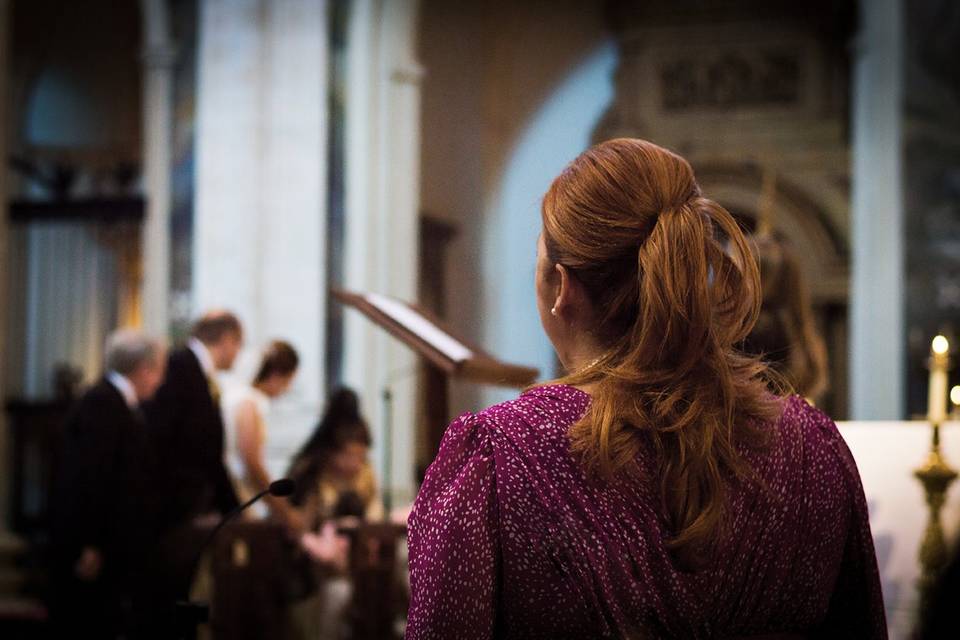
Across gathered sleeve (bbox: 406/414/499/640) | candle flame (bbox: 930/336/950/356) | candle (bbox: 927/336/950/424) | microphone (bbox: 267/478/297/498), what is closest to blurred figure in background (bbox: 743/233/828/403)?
candle (bbox: 927/336/950/424)

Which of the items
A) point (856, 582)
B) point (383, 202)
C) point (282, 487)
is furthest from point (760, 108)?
point (856, 582)

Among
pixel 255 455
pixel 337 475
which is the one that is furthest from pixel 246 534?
pixel 337 475

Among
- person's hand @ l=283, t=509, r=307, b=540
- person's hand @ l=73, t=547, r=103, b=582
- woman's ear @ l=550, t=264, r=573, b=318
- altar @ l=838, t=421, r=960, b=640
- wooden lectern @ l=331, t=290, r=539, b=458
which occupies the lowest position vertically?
person's hand @ l=73, t=547, r=103, b=582

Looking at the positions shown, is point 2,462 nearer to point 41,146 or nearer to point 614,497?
point 41,146

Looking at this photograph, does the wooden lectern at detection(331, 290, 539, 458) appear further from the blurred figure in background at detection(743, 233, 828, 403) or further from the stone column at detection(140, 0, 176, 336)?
the stone column at detection(140, 0, 176, 336)

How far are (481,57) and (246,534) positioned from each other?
24.5 ft

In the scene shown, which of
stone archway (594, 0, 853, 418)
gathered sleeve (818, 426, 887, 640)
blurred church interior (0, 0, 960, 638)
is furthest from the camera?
stone archway (594, 0, 853, 418)

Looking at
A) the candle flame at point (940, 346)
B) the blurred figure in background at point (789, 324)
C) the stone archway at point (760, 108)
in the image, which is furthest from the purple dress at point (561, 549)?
the stone archway at point (760, 108)

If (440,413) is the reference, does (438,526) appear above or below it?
above

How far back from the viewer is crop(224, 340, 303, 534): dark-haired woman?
565cm

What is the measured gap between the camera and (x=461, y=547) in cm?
156

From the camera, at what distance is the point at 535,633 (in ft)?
5.10

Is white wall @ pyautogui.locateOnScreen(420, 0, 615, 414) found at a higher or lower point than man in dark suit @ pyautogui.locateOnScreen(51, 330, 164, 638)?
higher

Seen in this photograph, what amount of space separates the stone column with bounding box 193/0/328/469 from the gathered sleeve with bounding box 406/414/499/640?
7404 millimetres
